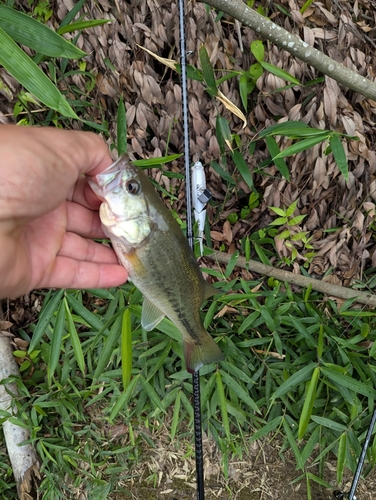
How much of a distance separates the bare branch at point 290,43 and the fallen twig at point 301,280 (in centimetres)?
130

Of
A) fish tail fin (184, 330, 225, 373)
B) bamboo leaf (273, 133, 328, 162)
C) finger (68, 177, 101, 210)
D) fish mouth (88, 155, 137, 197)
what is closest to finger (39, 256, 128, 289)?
finger (68, 177, 101, 210)

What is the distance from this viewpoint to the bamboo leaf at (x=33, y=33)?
1.48 meters

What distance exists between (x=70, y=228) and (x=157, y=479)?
2238mm

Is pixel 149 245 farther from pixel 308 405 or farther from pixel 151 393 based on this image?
pixel 308 405

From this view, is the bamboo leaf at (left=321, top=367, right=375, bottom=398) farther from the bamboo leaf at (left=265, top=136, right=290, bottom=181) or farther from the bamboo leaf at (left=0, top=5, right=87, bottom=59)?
the bamboo leaf at (left=0, top=5, right=87, bottom=59)

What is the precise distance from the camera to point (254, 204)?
2912mm

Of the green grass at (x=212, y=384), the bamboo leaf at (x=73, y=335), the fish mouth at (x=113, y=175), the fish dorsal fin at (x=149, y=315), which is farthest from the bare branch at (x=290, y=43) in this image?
the bamboo leaf at (x=73, y=335)

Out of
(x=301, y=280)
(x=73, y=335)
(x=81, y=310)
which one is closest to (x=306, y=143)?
(x=301, y=280)

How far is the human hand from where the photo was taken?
1.42 m

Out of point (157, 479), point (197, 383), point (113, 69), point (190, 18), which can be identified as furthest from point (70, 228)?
point (157, 479)

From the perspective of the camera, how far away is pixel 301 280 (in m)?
2.84

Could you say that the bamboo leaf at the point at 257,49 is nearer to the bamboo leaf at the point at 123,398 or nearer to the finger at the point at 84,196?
the finger at the point at 84,196

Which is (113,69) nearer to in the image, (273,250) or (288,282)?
(273,250)

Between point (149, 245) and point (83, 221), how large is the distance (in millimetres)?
439
